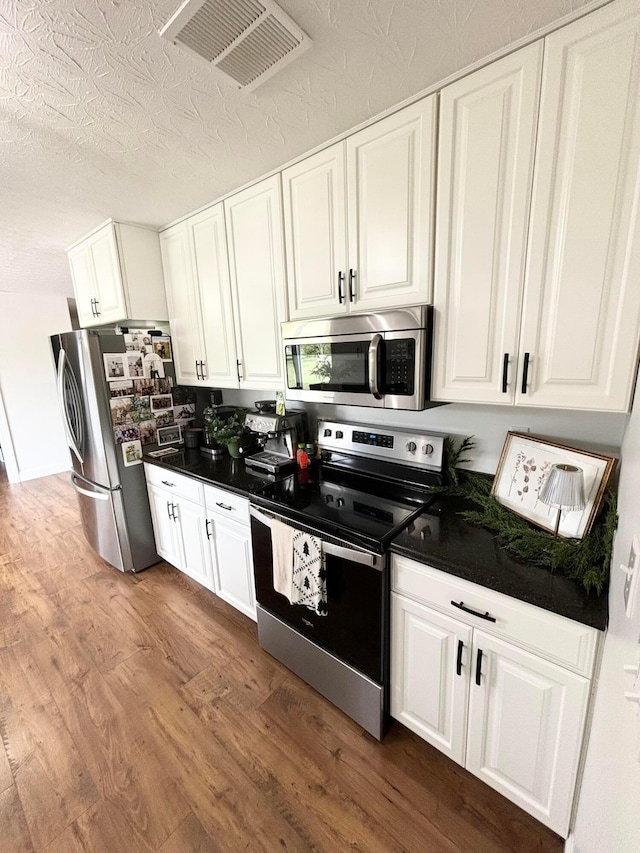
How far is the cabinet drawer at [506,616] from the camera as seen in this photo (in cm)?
93

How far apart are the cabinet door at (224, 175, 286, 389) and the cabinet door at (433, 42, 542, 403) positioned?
0.84 metres

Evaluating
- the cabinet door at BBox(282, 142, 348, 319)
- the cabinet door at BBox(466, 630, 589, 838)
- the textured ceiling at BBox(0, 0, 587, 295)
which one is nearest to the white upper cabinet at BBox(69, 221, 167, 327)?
the textured ceiling at BBox(0, 0, 587, 295)

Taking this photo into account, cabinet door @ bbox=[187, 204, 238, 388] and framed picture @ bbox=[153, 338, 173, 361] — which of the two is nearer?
cabinet door @ bbox=[187, 204, 238, 388]

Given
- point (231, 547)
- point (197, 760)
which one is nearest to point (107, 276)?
point (231, 547)

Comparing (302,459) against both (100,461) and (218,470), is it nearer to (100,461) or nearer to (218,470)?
(218,470)

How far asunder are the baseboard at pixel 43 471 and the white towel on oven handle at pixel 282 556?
5.01 meters

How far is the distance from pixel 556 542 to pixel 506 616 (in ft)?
0.97

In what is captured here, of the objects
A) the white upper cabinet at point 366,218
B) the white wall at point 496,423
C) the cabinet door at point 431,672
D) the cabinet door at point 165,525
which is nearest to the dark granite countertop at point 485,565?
the cabinet door at point 431,672

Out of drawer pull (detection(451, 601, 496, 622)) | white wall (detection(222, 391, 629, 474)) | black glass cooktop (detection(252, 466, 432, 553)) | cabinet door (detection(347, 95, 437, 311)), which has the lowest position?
drawer pull (detection(451, 601, 496, 622))

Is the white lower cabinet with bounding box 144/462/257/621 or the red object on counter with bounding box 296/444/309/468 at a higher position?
the red object on counter with bounding box 296/444/309/468

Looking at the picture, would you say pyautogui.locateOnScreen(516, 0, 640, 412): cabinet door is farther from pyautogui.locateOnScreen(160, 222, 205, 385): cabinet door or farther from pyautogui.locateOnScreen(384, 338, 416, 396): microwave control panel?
pyautogui.locateOnScreen(160, 222, 205, 385): cabinet door

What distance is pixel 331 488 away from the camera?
1.69 m

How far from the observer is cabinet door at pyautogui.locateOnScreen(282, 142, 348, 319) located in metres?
1.50

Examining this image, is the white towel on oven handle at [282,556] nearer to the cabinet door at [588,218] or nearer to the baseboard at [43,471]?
the cabinet door at [588,218]
